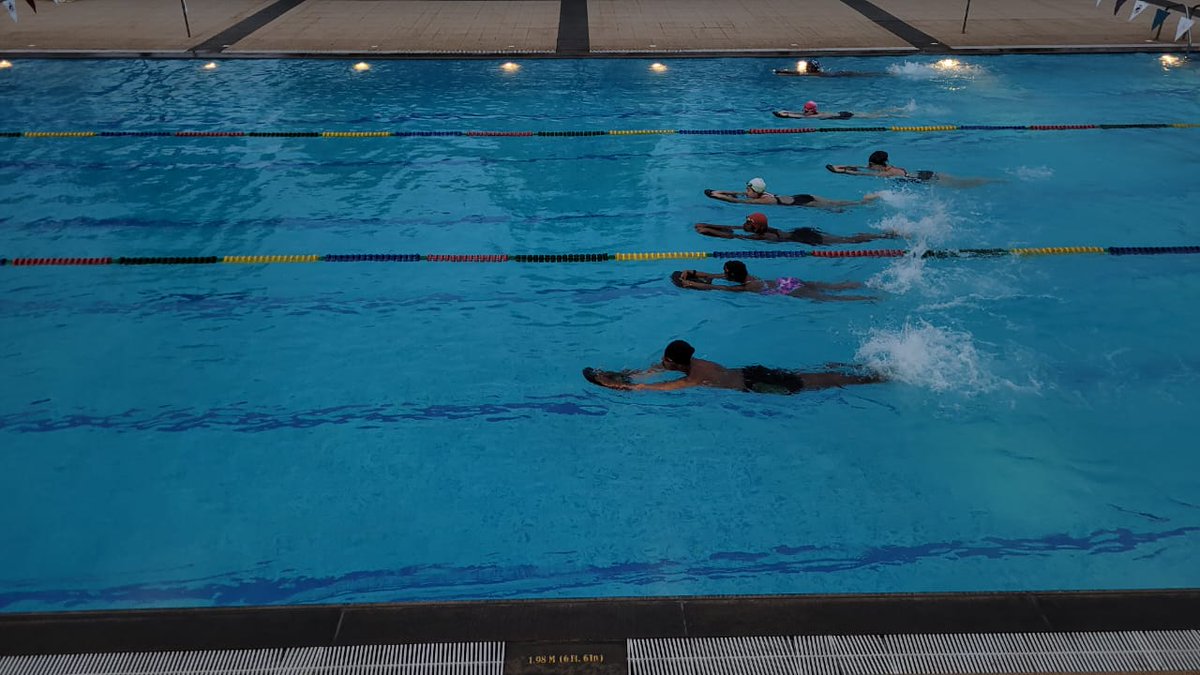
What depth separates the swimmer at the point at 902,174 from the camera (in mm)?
9109

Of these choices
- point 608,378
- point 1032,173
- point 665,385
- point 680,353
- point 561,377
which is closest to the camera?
point 680,353

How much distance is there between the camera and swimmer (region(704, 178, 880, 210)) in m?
8.39

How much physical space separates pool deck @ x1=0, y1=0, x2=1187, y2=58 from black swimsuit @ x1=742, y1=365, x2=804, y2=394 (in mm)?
9688

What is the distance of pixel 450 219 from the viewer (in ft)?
28.0

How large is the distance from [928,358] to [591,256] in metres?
3.27

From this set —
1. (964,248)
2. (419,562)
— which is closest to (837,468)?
(419,562)

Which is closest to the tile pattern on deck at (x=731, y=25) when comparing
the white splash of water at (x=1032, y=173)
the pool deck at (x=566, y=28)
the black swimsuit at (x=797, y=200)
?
the pool deck at (x=566, y=28)

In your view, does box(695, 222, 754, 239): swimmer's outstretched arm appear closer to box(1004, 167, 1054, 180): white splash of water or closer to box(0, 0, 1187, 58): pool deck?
box(1004, 167, 1054, 180): white splash of water

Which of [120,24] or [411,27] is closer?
[120,24]

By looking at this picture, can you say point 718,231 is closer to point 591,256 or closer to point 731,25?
point 591,256

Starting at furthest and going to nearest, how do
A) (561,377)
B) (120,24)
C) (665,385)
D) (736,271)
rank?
(120,24) → (736,271) → (561,377) → (665,385)

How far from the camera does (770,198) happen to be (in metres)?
8.51

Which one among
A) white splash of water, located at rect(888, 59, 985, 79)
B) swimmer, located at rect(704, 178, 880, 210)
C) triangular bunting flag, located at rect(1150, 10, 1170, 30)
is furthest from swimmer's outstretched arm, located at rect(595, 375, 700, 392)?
triangular bunting flag, located at rect(1150, 10, 1170, 30)

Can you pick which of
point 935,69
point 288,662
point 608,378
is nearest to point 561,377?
point 608,378
